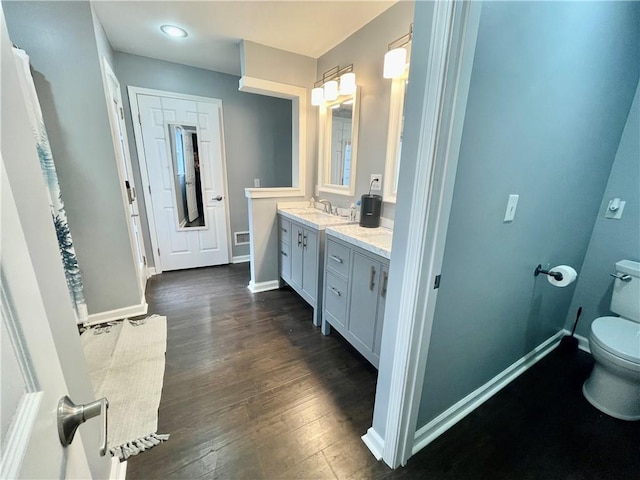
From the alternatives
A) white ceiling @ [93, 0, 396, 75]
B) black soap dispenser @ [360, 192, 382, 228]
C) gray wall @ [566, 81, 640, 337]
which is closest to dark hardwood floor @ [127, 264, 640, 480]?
gray wall @ [566, 81, 640, 337]

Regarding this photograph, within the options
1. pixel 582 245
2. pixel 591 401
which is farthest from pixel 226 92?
pixel 591 401

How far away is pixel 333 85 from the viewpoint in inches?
A: 93.4

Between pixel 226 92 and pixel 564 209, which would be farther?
pixel 226 92

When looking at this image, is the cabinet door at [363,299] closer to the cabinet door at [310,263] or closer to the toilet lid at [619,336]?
the cabinet door at [310,263]

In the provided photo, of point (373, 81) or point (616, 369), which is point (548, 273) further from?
point (373, 81)

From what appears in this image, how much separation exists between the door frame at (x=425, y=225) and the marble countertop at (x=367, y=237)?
473 millimetres

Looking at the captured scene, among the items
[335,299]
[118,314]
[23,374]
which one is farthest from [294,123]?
[23,374]

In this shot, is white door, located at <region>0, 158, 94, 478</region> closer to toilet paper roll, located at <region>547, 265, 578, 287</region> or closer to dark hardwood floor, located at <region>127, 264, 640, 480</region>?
dark hardwood floor, located at <region>127, 264, 640, 480</region>

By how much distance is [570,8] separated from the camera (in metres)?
1.01

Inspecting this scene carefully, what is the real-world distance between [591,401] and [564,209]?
3.82ft

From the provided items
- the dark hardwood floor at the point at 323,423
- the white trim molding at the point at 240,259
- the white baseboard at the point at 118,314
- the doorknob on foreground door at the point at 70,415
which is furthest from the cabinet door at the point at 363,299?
the white trim molding at the point at 240,259

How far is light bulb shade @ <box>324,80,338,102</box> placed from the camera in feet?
7.77

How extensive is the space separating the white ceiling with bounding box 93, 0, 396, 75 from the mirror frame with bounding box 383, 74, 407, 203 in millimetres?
578

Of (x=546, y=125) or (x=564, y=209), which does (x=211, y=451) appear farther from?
(x=564, y=209)
